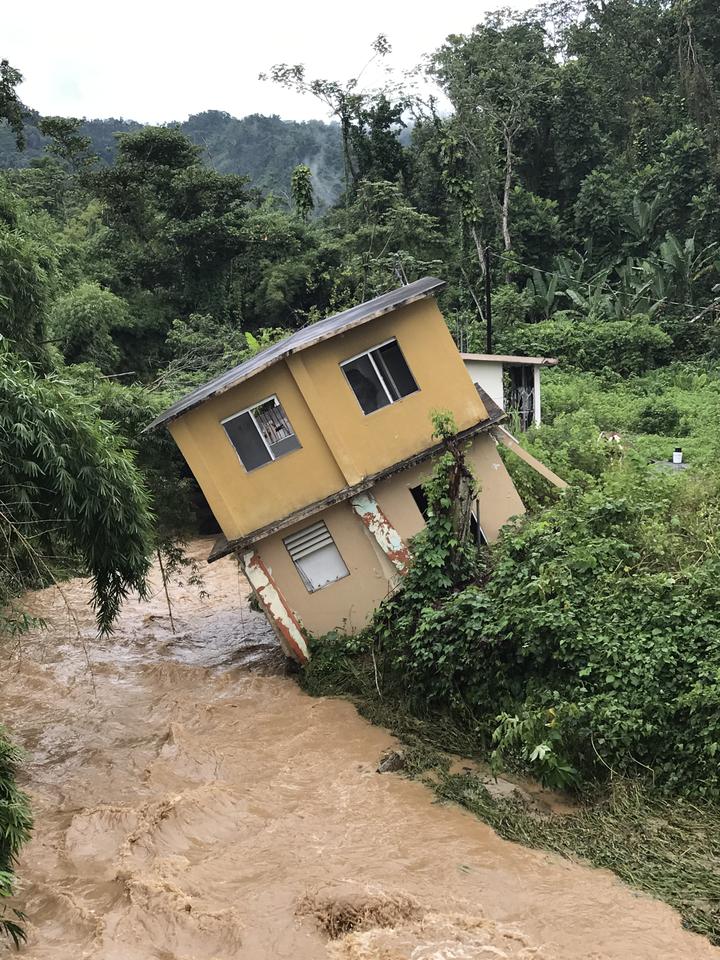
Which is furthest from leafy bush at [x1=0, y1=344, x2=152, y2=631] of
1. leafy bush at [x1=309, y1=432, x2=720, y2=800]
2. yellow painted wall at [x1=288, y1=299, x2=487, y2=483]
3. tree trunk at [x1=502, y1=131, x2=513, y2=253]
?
tree trunk at [x1=502, y1=131, x2=513, y2=253]

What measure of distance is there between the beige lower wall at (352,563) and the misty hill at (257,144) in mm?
50996

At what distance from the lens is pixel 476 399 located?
12258 millimetres

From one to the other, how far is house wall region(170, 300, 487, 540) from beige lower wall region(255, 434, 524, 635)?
32cm

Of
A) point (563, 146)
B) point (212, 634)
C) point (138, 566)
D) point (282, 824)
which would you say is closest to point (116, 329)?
point (212, 634)

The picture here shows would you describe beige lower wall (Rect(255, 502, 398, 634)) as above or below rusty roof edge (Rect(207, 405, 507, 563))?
below

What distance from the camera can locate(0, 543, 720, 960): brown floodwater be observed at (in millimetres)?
6121

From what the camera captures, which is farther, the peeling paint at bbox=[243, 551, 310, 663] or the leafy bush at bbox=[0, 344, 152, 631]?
the peeling paint at bbox=[243, 551, 310, 663]

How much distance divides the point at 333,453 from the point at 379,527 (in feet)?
4.16

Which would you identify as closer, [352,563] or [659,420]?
[352,563]

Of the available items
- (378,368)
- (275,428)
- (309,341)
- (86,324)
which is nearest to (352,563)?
(275,428)

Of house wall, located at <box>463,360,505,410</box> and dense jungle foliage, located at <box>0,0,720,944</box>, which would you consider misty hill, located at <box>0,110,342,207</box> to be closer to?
dense jungle foliage, located at <box>0,0,720,944</box>

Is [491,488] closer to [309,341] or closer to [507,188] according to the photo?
[309,341]

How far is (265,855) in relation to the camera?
7.47 meters

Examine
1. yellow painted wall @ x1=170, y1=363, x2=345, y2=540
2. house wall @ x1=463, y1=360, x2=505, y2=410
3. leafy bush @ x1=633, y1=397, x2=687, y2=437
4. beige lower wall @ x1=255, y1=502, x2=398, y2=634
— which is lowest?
leafy bush @ x1=633, y1=397, x2=687, y2=437
